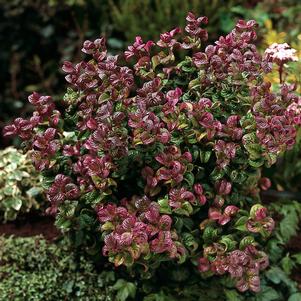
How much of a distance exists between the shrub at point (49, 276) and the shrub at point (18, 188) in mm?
183

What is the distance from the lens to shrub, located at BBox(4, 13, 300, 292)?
8.89 ft

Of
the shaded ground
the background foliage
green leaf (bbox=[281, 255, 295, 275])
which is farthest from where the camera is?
the background foliage

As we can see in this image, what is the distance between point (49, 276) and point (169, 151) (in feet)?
2.94

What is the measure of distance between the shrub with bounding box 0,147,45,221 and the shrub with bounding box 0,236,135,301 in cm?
18

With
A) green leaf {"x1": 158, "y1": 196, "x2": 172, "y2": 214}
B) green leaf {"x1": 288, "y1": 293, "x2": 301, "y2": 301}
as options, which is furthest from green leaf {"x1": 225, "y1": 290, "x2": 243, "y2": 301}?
green leaf {"x1": 158, "y1": 196, "x2": 172, "y2": 214}

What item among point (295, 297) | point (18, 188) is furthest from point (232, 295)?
point (18, 188)

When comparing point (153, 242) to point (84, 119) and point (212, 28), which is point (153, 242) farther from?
point (212, 28)

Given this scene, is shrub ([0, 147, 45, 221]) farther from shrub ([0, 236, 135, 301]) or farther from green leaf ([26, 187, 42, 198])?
shrub ([0, 236, 135, 301])

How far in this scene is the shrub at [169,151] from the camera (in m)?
2.71

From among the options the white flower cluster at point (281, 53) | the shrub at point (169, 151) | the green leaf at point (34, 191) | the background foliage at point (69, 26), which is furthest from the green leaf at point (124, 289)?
the background foliage at point (69, 26)

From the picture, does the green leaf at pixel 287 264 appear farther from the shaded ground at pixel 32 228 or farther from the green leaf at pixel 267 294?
the shaded ground at pixel 32 228

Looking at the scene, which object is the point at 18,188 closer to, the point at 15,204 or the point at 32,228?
the point at 15,204

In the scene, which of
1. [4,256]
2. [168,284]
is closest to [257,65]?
[168,284]

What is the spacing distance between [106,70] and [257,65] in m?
0.63
